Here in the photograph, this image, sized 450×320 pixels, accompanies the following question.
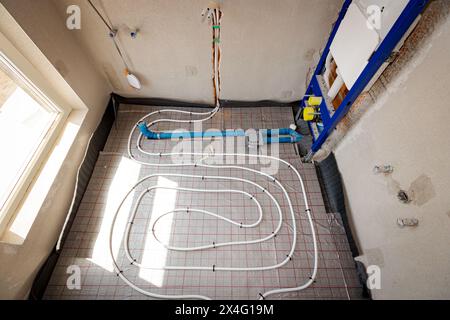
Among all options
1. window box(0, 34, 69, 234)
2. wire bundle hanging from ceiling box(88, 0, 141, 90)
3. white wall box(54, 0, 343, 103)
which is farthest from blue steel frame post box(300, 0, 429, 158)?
window box(0, 34, 69, 234)

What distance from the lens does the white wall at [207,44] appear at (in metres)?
2.01

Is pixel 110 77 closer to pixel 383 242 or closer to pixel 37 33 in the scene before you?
pixel 37 33

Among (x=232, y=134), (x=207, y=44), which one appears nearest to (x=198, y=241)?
(x=232, y=134)

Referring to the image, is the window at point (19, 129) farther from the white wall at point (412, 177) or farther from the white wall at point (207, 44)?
the white wall at point (412, 177)

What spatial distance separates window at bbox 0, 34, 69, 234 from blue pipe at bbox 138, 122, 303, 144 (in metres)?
0.95

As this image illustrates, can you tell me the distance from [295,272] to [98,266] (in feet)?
5.75

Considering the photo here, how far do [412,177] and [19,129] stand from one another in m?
3.10

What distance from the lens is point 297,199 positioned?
232 cm

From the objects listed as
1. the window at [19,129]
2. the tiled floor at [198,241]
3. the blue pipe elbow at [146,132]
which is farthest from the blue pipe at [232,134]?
the window at [19,129]

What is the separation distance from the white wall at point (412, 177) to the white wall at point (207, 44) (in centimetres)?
107

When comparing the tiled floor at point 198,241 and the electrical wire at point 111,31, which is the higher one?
the electrical wire at point 111,31

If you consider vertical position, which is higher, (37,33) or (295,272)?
(37,33)
